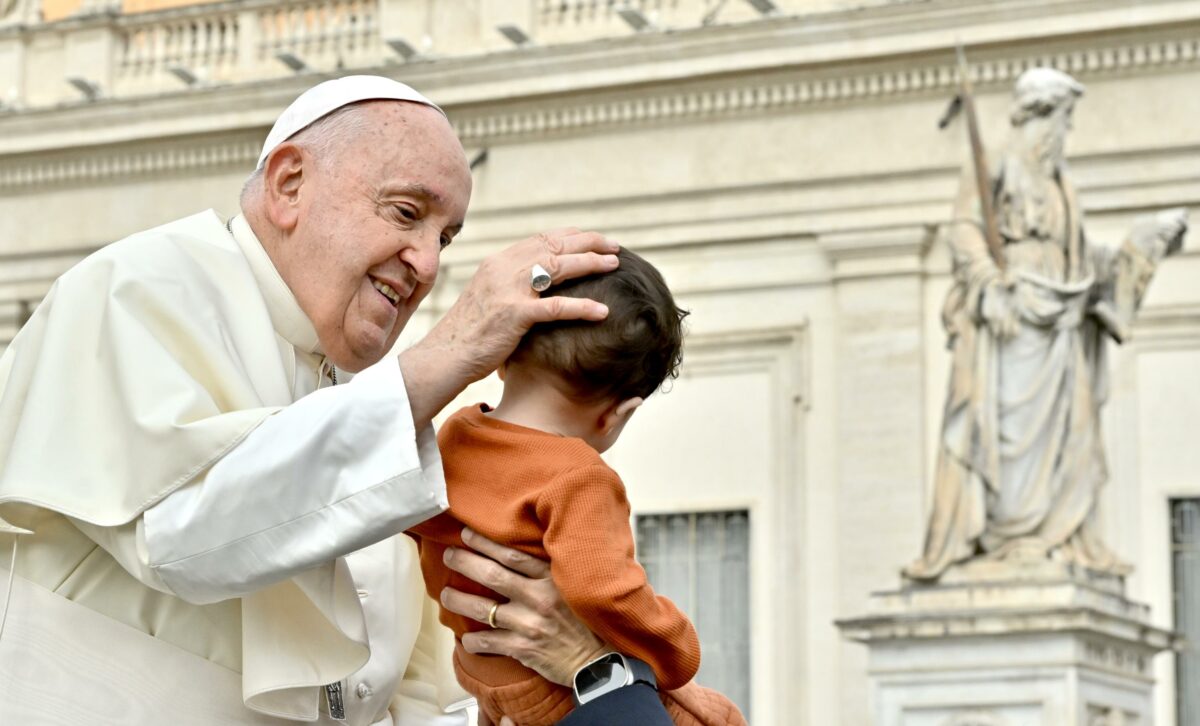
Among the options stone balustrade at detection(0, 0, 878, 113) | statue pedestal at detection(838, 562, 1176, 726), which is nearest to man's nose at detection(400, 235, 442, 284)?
statue pedestal at detection(838, 562, 1176, 726)

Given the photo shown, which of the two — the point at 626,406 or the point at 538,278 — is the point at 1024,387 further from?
the point at 538,278

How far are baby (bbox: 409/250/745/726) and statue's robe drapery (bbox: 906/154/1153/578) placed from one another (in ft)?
23.8

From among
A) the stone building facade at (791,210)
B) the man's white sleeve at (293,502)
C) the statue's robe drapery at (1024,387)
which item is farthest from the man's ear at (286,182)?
the stone building facade at (791,210)

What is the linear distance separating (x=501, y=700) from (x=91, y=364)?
0.59 metres

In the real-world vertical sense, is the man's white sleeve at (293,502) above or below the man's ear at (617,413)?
below

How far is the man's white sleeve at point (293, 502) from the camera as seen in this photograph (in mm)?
2432

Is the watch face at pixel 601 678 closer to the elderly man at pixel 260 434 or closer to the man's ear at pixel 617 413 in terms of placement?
the elderly man at pixel 260 434

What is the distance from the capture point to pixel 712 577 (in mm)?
14828

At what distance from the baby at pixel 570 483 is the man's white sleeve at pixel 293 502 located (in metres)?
0.23

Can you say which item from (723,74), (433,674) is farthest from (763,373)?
(433,674)

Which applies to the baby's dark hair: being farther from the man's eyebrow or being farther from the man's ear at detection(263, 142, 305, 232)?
the man's ear at detection(263, 142, 305, 232)

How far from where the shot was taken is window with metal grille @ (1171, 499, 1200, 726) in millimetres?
13195

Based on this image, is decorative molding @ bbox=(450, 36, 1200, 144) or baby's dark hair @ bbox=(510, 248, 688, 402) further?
decorative molding @ bbox=(450, 36, 1200, 144)

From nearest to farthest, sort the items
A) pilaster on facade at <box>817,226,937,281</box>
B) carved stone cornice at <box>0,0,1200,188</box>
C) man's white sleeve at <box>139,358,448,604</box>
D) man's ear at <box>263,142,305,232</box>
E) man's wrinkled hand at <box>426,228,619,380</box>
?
1. man's white sleeve at <box>139,358,448,604</box>
2. man's wrinkled hand at <box>426,228,619,380</box>
3. man's ear at <box>263,142,305,232</box>
4. carved stone cornice at <box>0,0,1200,188</box>
5. pilaster on facade at <box>817,226,937,281</box>
